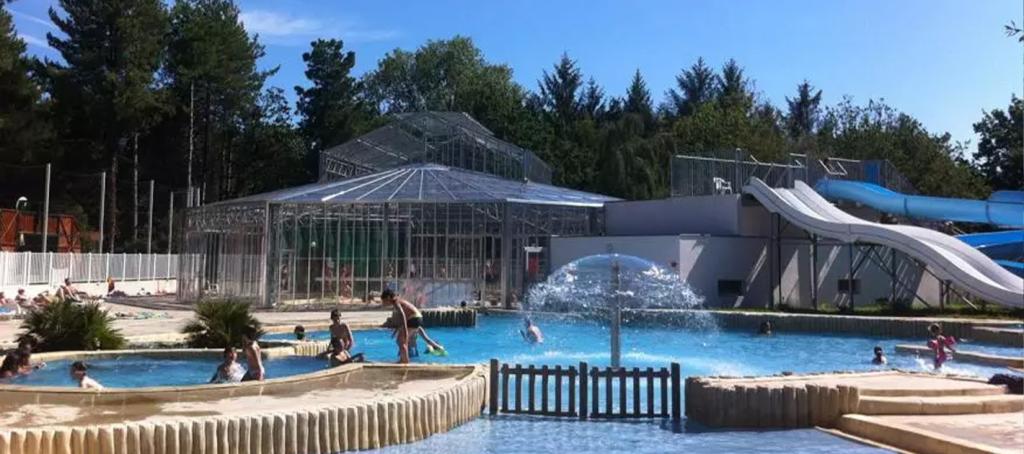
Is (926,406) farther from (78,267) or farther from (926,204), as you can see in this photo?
(78,267)

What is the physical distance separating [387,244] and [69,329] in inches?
624

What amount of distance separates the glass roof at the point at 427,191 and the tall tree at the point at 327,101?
2503 cm

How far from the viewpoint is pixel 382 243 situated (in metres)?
31.3

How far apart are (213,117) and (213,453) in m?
54.8

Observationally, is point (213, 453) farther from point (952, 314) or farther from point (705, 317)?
point (952, 314)

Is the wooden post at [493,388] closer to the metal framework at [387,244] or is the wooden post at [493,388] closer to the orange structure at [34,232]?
the metal framework at [387,244]

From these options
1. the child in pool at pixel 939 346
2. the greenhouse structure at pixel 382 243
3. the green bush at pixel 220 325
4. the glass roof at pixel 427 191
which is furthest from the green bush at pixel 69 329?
the child in pool at pixel 939 346

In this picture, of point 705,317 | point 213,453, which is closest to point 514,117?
point 705,317

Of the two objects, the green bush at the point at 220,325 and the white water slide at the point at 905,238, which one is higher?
the white water slide at the point at 905,238

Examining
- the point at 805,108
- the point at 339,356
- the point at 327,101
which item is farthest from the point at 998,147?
the point at 339,356

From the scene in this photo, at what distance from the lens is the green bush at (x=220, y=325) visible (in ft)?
55.8

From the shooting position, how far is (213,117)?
59.4 meters

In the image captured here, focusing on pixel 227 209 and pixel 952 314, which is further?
pixel 227 209

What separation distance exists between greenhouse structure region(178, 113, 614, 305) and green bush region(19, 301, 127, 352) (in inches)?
550
